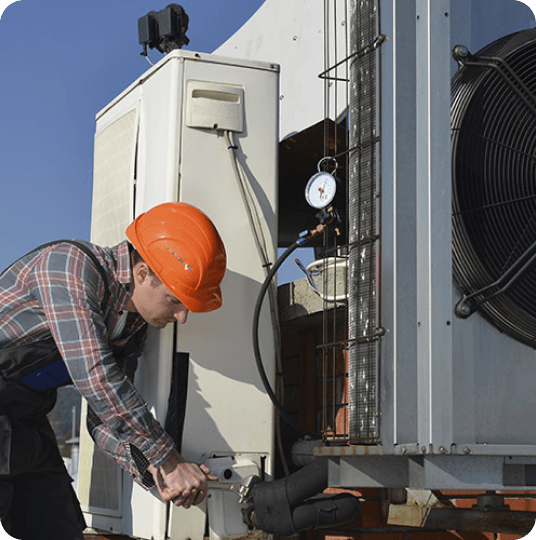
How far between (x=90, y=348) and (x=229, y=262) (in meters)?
0.73

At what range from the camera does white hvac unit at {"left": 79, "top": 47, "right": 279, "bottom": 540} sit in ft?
11.4

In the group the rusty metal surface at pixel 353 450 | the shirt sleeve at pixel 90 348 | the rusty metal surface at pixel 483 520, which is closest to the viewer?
the rusty metal surface at pixel 353 450

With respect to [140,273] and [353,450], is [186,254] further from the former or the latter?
[353,450]

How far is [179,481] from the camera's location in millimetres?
3186

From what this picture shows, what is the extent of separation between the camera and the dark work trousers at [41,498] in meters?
3.53

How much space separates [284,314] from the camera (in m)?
3.93

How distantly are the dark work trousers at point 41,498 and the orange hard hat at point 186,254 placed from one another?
32.3 inches

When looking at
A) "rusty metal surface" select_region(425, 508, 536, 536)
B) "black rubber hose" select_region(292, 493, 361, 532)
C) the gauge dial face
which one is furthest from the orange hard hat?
"rusty metal surface" select_region(425, 508, 536, 536)

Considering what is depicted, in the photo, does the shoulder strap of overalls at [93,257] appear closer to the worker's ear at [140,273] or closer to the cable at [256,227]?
the worker's ear at [140,273]

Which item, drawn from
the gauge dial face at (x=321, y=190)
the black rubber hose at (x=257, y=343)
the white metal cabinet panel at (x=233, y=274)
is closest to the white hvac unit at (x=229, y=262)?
the white metal cabinet panel at (x=233, y=274)

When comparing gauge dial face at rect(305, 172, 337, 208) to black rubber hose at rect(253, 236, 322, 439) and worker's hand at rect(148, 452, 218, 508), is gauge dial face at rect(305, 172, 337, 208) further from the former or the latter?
worker's hand at rect(148, 452, 218, 508)

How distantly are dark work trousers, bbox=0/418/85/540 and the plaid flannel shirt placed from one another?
0.33m

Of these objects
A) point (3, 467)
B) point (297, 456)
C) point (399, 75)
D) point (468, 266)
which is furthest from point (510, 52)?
point (3, 467)

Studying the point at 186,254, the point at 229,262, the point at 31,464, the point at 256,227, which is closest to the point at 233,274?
the point at 229,262
